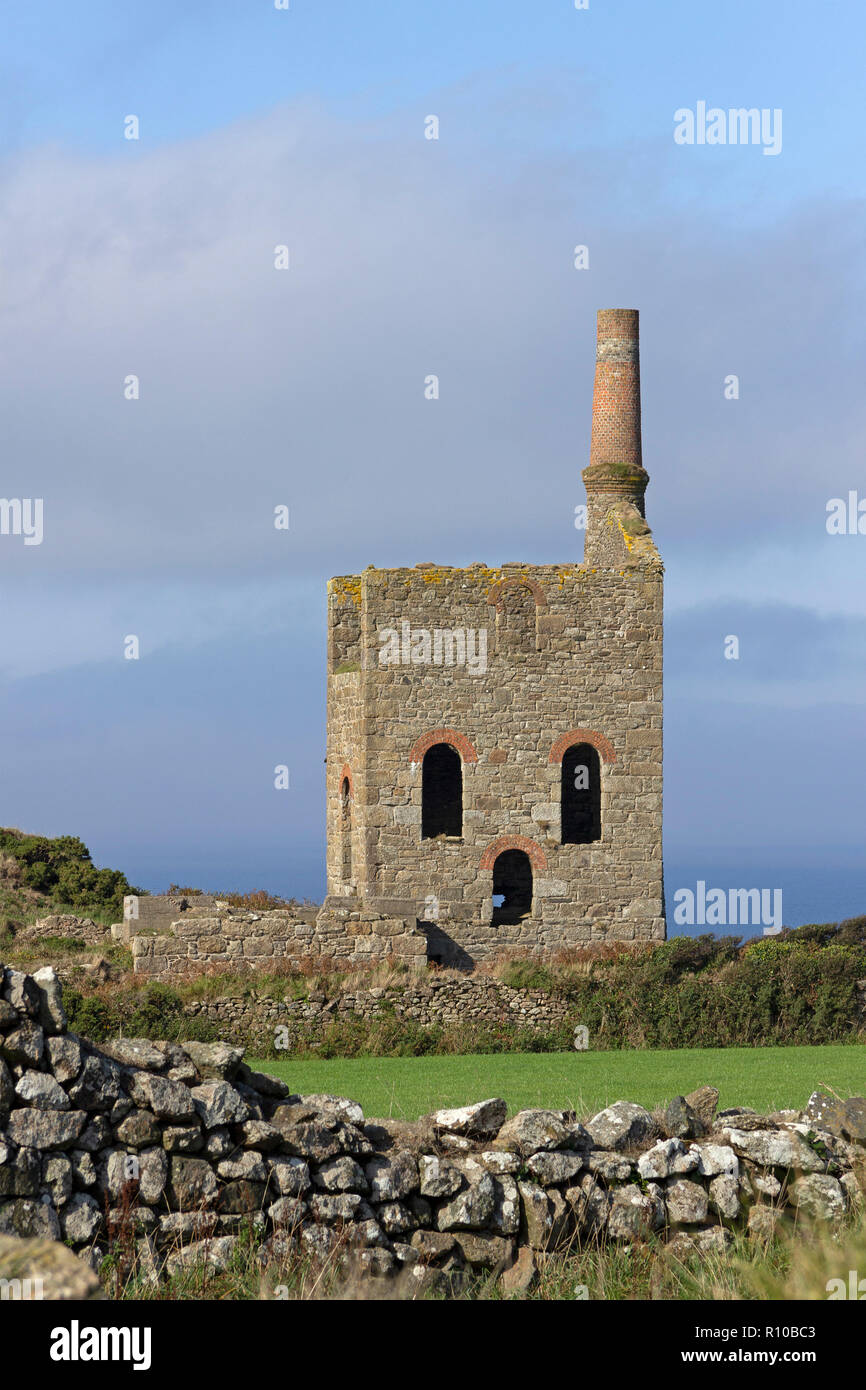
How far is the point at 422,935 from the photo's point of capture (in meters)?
26.1

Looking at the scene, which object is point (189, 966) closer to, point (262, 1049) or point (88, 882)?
point (262, 1049)

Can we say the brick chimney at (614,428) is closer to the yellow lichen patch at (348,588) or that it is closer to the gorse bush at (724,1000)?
the yellow lichen patch at (348,588)

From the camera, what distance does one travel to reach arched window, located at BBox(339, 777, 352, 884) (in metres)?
30.8

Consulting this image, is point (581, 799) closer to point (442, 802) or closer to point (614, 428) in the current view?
point (442, 802)

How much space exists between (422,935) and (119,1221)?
17.5m

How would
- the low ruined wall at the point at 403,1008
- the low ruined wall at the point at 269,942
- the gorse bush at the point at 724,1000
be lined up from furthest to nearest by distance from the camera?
the low ruined wall at the point at 269,942, the gorse bush at the point at 724,1000, the low ruined wall at the point at 403,1008

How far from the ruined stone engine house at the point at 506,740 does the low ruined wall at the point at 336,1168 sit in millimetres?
18451

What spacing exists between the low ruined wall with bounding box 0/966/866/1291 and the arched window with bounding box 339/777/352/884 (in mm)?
20280

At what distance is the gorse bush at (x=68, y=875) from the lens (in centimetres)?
3309

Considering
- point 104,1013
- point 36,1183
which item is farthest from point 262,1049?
point 36,1183

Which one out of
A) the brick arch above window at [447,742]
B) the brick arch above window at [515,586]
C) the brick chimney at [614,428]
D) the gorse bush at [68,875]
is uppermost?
the brick chimney at [614,428]

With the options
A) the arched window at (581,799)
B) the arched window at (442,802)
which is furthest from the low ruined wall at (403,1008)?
the arched window at (581,799)

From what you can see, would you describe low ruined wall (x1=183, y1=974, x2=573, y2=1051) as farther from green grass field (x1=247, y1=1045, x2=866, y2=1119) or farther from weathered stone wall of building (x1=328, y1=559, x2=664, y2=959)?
weathered stone wall of building (x1=328, y1=559, x2=664, y2=959)
